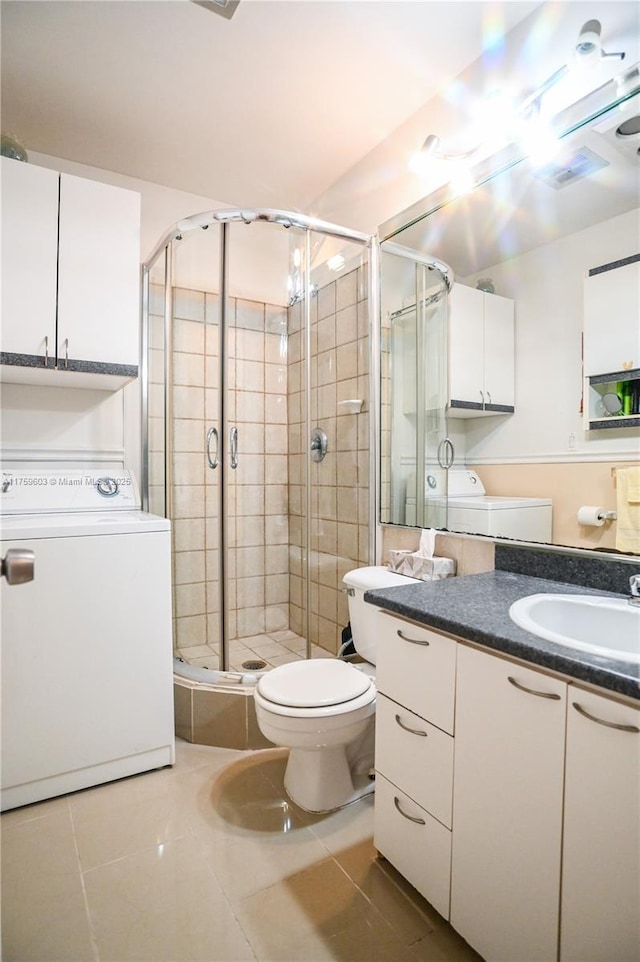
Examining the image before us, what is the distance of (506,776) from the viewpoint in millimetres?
969

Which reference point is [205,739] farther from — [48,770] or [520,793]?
[520,793]

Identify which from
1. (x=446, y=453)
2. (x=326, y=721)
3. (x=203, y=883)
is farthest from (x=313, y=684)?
(x=446, y=453)

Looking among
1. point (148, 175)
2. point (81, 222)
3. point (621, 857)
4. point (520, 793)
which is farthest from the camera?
point (148, 175)

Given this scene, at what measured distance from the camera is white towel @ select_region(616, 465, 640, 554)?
1258 mm

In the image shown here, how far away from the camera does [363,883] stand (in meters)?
1.32

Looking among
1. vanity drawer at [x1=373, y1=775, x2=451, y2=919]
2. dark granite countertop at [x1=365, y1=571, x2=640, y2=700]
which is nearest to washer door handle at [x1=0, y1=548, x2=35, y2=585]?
dark granite countertop at [x1=365, y1=571, x2=640, y2=700]

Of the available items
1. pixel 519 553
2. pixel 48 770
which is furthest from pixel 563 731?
pixel 48 770

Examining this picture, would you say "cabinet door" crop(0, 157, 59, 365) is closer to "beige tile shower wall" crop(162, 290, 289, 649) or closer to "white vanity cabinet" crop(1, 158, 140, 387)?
"white vanity cabinet" crop(1, 158, 140, 387)

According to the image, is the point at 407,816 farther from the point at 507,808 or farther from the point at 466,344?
the point at 466,344

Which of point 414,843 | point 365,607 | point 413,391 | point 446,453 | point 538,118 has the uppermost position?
point 538,118

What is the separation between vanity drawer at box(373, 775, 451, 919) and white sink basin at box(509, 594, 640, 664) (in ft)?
1.78

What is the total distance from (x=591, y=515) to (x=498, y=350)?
0.63 meters

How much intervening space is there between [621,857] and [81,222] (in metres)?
2.49

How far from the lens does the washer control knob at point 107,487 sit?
7.42ft
